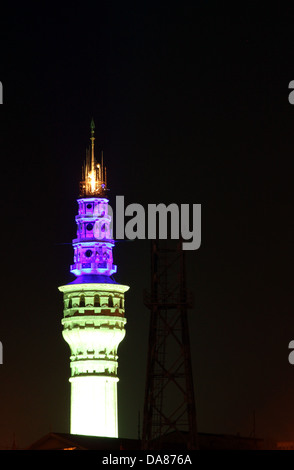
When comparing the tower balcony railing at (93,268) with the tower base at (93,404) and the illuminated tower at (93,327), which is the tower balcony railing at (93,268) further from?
the tower base at (93,404)

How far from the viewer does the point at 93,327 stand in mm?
162375

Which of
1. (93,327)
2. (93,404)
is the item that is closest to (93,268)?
(93,327)

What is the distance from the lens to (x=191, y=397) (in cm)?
13650

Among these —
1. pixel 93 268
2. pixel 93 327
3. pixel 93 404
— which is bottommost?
pixel 93 404

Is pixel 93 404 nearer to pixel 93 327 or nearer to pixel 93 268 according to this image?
pixel 93 327

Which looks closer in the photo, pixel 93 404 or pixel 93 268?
pixel 93 404

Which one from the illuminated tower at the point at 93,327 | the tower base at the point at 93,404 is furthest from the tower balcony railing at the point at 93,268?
the tower base at the point at 93,404

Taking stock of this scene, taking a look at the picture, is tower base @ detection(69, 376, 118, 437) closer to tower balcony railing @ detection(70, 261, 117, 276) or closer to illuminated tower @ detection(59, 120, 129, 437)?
illuminated tower @ detection(59, 120, 129, 437)

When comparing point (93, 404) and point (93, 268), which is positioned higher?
point (93, 268)

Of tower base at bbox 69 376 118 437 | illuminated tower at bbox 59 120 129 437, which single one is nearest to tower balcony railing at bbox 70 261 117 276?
illuminated tower at bbox 59 120 129 437
